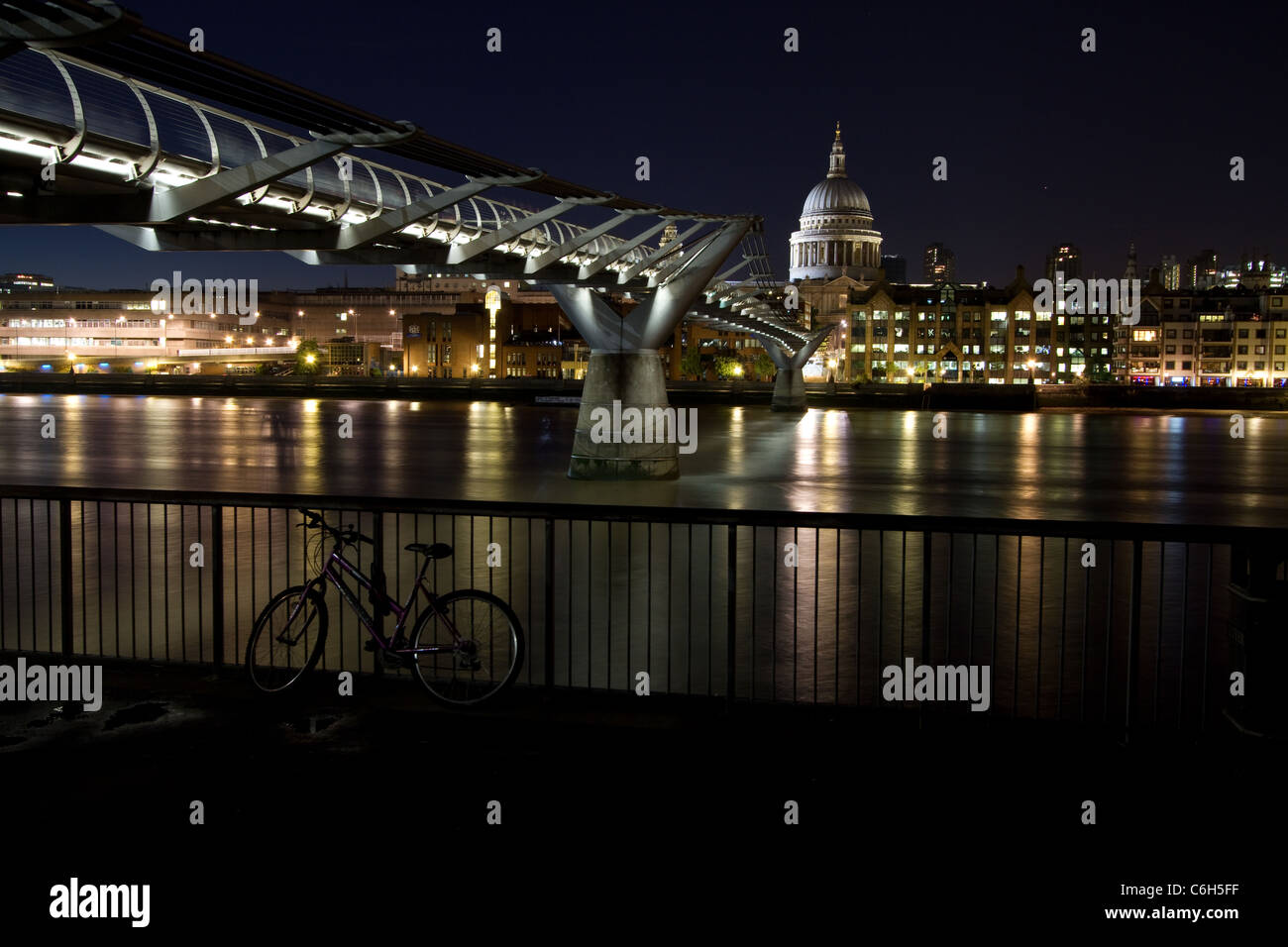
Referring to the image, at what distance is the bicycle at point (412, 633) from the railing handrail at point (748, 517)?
1.13 ft

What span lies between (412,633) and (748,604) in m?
6.90

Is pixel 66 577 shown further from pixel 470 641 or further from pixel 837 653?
pixel 837 653

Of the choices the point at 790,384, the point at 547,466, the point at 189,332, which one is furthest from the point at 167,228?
the point at 189,332

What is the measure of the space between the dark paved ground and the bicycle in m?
0.30

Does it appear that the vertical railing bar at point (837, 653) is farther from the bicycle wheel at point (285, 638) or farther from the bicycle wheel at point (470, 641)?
the bicycle wheel at point (285, 638)

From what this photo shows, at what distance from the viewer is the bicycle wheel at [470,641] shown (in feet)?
25.5

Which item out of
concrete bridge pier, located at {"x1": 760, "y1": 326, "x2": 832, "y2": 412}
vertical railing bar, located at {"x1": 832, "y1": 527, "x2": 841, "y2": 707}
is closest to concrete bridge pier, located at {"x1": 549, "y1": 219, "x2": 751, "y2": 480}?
vertical railing bar, located at {"x1": 832, "y1": 527, "x2": 841, "y2": 707}

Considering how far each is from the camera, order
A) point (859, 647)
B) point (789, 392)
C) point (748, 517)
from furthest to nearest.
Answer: point (789, 392), point (859, 647), point (748, 517)

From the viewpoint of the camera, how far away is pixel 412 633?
8133 millimetres

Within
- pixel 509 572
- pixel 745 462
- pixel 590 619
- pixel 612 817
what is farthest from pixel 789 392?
pixel 612 817

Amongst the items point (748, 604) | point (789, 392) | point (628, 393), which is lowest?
point (748, 604)

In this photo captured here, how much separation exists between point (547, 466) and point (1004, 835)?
36.2 metres

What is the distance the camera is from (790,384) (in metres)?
92.3

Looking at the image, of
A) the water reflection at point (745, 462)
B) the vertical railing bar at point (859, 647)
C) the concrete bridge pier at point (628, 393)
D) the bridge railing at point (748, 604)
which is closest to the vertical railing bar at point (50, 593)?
the bridge railing at point (748, 604)
